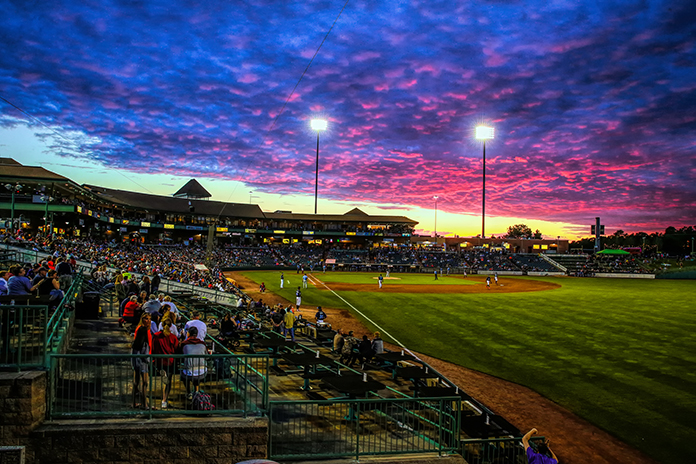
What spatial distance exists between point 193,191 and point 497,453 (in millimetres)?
110630

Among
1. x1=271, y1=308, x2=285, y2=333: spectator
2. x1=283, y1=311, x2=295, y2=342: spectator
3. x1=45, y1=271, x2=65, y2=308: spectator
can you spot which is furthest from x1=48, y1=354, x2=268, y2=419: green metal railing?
x1=271, y1=308, x2=285, y2=333: spectator

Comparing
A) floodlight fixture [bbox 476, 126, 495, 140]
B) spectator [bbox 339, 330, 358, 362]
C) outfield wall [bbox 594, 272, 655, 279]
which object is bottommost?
outfield wall [bbox 594, 272, 655, 279]

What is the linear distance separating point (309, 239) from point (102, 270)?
284 ft

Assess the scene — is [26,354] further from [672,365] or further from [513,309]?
[513,309]

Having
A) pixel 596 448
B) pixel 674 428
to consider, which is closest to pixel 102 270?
pixel 596 448

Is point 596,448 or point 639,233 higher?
point 639,233

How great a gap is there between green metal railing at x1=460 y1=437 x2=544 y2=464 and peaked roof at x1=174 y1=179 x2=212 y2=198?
109 meters

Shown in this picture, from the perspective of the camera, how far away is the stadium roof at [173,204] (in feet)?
245

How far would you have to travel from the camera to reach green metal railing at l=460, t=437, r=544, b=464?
7.93 metres

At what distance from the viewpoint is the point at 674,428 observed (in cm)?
1038

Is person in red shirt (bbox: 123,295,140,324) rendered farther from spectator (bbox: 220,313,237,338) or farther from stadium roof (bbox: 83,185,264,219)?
stadium roof (bbox: 83,185,264,219)

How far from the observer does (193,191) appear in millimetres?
107812

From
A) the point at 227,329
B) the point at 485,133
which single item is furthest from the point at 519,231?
the point at 227,329

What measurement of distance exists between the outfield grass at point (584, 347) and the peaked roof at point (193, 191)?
8383 centimetres
